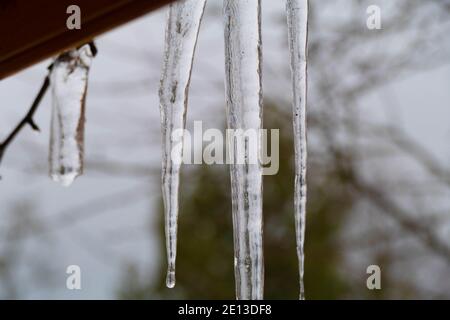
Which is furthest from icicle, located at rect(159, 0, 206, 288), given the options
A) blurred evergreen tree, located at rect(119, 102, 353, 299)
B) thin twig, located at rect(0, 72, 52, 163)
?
blurred evergreen tree, located at rect(119, 102, 353, 299)

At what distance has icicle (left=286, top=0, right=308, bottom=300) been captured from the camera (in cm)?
46

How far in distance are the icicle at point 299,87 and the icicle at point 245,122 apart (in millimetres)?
43

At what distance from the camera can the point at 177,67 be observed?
460mm

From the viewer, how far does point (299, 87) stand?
0.48 metres

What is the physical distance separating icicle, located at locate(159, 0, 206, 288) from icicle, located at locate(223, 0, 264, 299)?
0.03m

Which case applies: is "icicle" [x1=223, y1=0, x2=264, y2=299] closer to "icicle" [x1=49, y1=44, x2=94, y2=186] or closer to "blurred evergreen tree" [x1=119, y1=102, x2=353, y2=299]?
"icicle" [x1=49, y1=44, x2=94, y2=186]

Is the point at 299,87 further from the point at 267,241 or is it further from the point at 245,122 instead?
the point at 267,241

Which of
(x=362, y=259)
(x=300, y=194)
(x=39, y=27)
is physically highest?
(x=39, y=27)

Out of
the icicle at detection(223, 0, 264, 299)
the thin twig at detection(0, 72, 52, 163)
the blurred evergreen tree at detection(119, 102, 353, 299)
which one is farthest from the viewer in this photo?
the blurred evergreen tree at detection(119, 102, 353, 299)

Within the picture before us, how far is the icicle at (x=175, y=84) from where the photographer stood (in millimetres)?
439

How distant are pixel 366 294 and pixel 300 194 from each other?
10.2ft

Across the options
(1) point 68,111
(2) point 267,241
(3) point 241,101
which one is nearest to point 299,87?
(3) point 241,101
